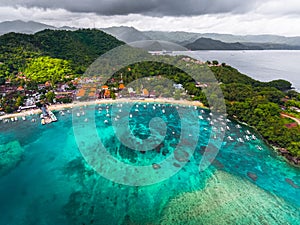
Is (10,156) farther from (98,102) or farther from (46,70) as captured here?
(46,70)

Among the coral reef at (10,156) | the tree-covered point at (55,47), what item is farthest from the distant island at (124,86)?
the coral reef at (10,156)

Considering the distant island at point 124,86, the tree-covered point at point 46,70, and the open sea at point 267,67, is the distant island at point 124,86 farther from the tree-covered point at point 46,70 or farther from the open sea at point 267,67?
the open sea at point 267,67

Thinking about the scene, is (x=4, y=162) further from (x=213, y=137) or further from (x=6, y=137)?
(x=213, y=137)

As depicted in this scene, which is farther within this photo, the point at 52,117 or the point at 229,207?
the point at 52,117

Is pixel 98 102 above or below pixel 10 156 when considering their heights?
below

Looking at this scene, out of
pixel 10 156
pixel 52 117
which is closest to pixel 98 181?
pixel 10 156

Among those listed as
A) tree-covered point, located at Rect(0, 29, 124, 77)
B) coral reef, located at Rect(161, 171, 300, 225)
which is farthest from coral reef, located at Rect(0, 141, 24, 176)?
tree-covered point, located at Rect(0, 29, 124, 77)

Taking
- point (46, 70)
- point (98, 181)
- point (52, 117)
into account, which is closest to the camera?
point (98, 181)
